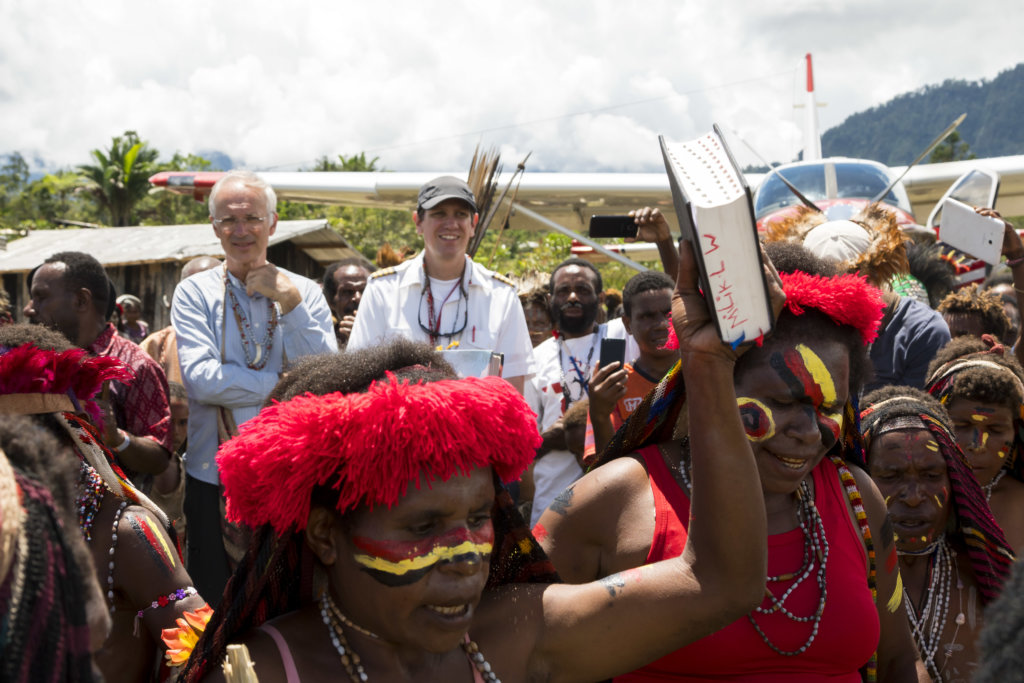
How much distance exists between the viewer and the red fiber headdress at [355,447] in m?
1.77

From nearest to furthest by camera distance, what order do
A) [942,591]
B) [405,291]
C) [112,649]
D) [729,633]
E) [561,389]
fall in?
[729,633] → [112,649] → [942,591] → [405,291] → [561,389]

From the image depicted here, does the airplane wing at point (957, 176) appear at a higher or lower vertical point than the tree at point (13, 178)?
lower

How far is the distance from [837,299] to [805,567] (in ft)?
2.26

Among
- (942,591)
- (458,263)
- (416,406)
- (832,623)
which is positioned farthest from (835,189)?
(416,406)

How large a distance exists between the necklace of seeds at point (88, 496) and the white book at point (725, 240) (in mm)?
1702

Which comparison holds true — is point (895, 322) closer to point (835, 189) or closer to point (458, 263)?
point (458, 263)

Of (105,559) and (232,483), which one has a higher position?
(232,483)

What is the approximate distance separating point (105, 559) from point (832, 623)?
6.13 ft

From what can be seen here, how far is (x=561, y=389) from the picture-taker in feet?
17.8

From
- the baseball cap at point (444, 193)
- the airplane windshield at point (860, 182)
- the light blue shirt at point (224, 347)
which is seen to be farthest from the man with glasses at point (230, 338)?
the airplane windshield at point (860, 182)

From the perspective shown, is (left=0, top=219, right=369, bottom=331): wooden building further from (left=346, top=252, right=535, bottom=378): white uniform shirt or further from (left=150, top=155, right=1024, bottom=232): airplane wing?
Result: (left=346, top=252, right=535, bottom=378): white uniform shirt

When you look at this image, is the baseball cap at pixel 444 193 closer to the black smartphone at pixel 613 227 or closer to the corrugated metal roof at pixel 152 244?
the black smartphone at pixel 613 227

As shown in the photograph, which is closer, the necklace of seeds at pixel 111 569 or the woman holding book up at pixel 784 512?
the woman holding book up at pixel 784 512

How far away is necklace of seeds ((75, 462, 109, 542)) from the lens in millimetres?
2451
